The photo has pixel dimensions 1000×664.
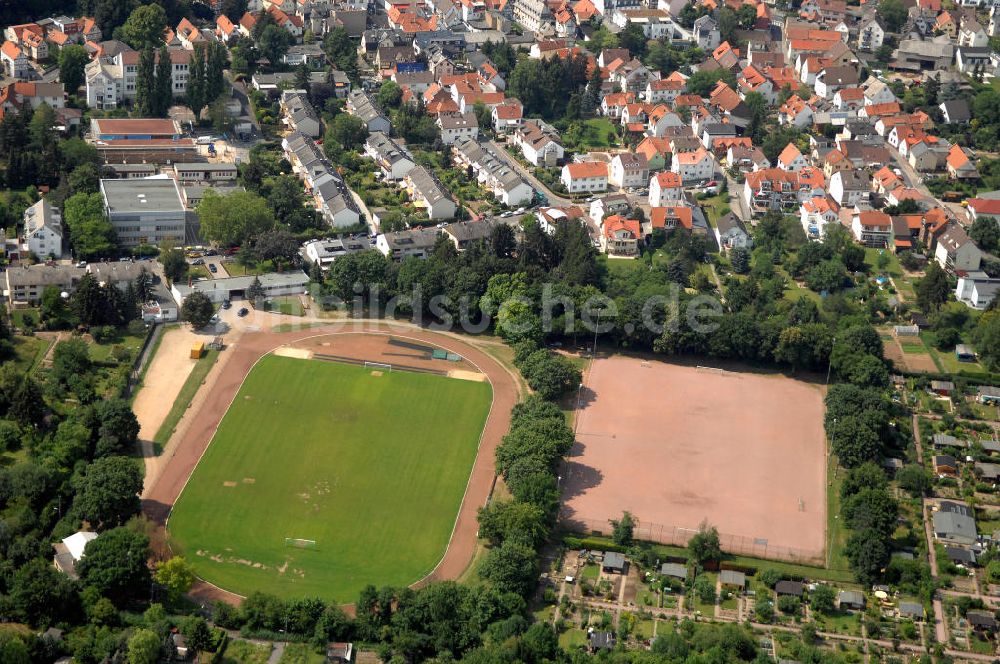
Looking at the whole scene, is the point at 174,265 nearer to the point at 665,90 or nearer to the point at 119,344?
the point at 119,344

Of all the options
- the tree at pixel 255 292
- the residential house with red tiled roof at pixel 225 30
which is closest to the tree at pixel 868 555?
the tree at pixel 255 292

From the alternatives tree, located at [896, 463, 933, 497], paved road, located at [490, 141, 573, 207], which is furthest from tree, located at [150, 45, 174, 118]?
tree, located at [896, 463, 933, 497]

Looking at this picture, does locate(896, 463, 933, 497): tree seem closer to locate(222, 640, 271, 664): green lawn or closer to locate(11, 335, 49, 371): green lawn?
locate(222, 640, 271, 664): green lawn

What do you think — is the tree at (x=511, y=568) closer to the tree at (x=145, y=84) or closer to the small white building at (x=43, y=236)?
the small white building at (x=43, y=236)

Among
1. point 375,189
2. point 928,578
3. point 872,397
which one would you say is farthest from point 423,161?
point 928,578

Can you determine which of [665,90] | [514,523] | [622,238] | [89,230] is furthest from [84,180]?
[665,90]
